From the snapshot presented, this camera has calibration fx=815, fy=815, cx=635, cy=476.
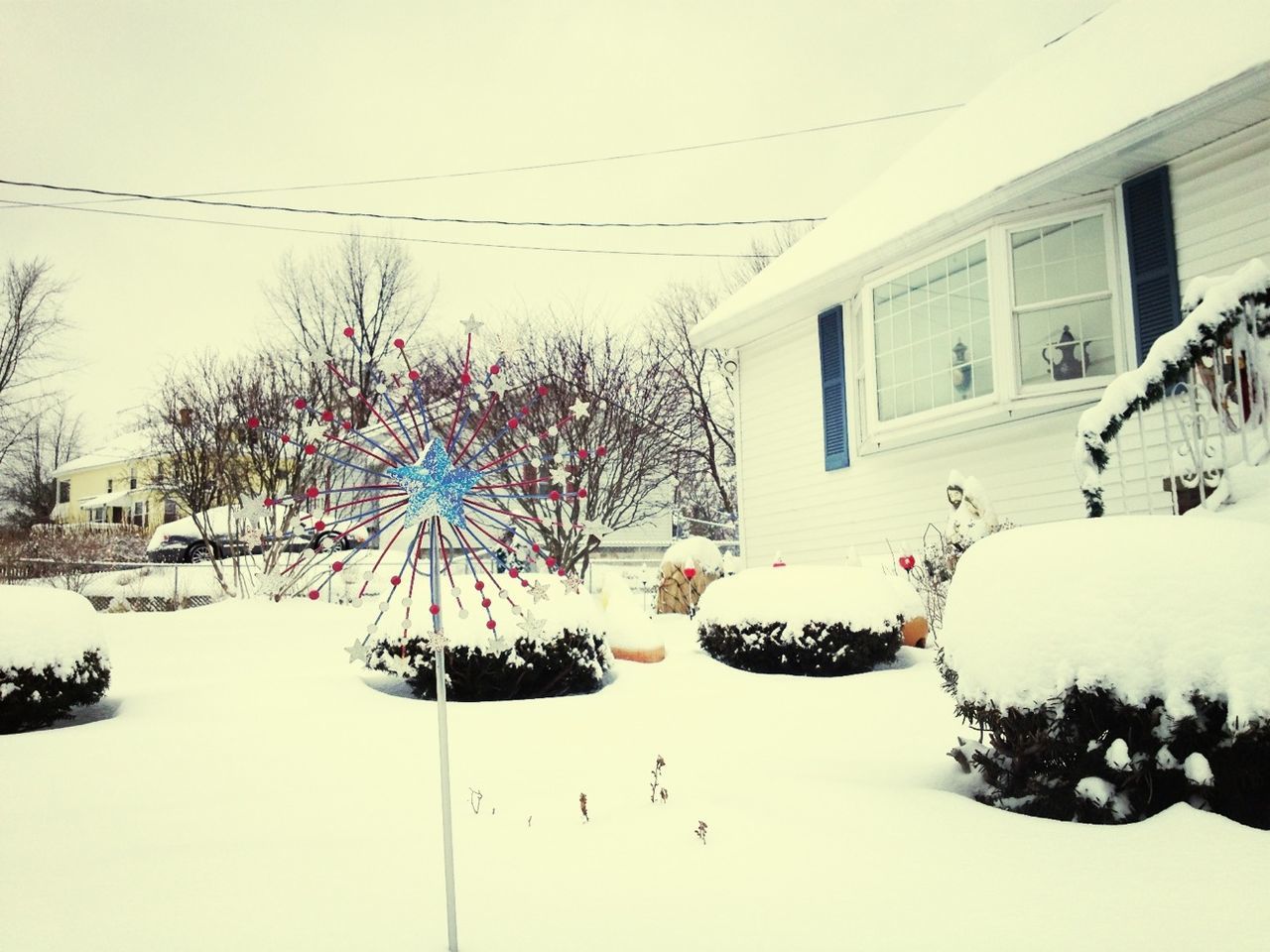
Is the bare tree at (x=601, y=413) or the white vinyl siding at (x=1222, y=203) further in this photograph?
the bare tree at (x=601, y=413)

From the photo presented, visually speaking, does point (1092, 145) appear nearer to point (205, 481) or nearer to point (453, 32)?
point (453, 32)

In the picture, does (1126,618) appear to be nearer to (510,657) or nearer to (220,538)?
(510,657)

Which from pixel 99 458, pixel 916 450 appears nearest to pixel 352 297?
pixel 916 450

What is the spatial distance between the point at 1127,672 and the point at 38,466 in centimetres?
3049

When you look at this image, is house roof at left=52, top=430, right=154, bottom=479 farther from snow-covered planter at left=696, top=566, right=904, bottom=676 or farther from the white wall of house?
snow-covered planter at left=696, top=566, right=904, bottom=676

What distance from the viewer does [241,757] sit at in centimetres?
392

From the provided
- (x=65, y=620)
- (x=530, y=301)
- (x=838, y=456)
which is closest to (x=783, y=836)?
(x=65, y=620)

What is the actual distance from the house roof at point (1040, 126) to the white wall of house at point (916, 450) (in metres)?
0.50

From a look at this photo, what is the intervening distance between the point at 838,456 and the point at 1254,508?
6.04 meters

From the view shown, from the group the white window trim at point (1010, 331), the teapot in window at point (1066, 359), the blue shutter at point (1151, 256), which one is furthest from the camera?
the teapot in window at point (1066, 359)

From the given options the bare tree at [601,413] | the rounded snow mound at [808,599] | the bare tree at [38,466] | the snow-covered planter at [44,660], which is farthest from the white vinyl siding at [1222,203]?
the bare tree at [38,466]

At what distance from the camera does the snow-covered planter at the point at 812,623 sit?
6277mm

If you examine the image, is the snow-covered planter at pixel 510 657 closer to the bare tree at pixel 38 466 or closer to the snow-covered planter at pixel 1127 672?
the snow-covered planter at pixel 1127 672

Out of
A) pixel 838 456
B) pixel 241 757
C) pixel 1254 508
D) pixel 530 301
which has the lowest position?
pixel 241 757
